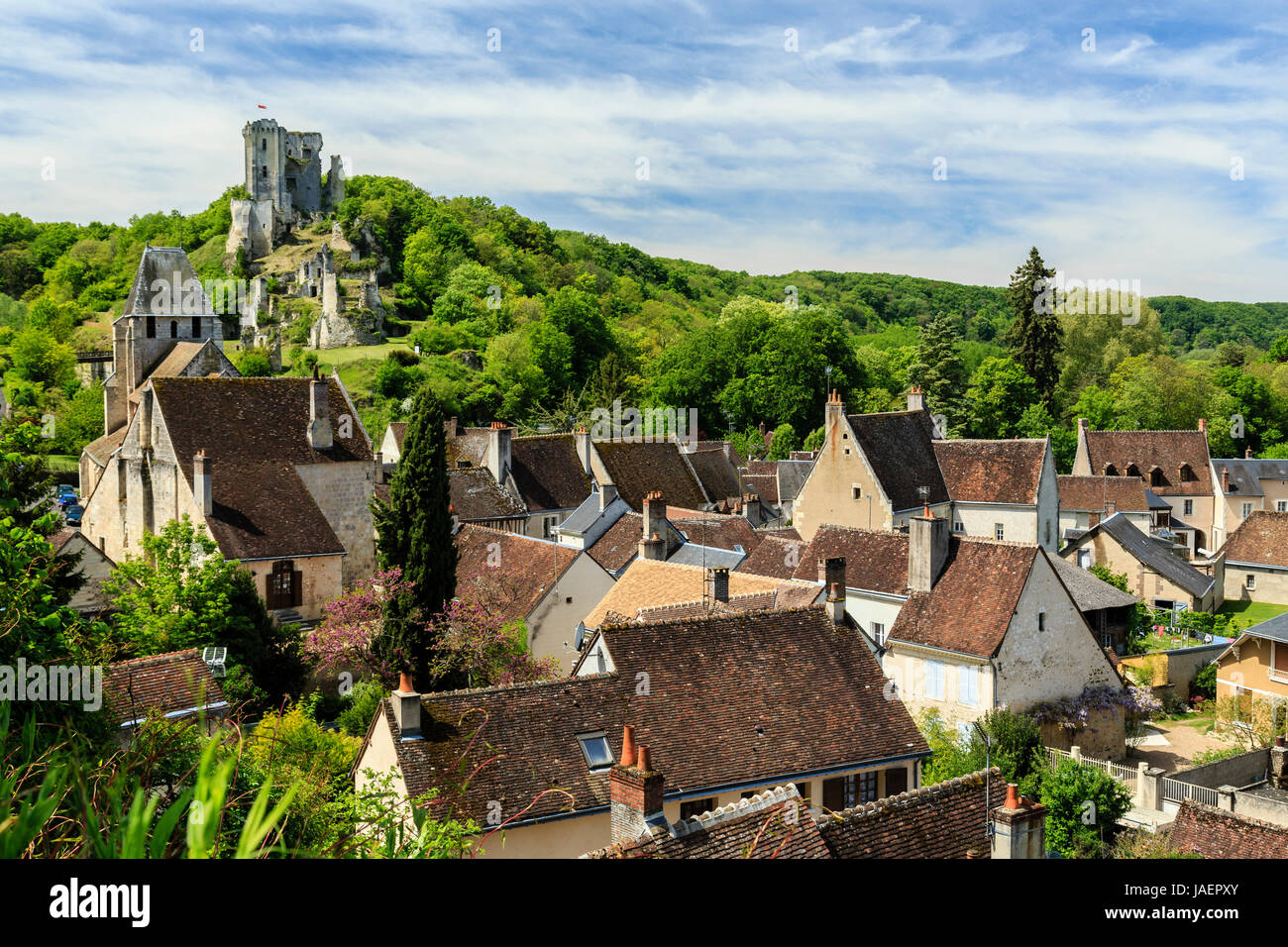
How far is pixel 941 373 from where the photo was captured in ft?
258

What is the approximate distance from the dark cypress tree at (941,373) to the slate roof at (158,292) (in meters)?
48.4

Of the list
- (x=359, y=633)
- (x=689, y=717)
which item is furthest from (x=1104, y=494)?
(x=689, y=717)

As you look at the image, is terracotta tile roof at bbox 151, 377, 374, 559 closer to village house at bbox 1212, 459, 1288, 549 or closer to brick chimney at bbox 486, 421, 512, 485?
brick chimney at bbox 486, 421, 512, 485

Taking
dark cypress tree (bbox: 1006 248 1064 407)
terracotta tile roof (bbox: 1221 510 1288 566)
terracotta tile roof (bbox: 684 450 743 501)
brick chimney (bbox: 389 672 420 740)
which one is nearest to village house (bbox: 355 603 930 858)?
brick chimney (bbox: 389 672 420 740)

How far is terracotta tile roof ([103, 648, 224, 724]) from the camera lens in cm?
1717

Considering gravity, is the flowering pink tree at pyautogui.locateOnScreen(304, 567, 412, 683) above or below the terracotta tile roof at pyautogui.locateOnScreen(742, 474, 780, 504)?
below

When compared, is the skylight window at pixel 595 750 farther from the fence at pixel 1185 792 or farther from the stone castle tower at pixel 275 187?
the stone castle tower at pixel 275 187

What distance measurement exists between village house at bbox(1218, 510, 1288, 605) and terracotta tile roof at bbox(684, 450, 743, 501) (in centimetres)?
2307

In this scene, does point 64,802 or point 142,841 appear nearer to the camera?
point 142,841

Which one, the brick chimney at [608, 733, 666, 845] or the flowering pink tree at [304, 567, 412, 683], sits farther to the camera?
the flowering pink tree at [304, 567, 412, 683]
